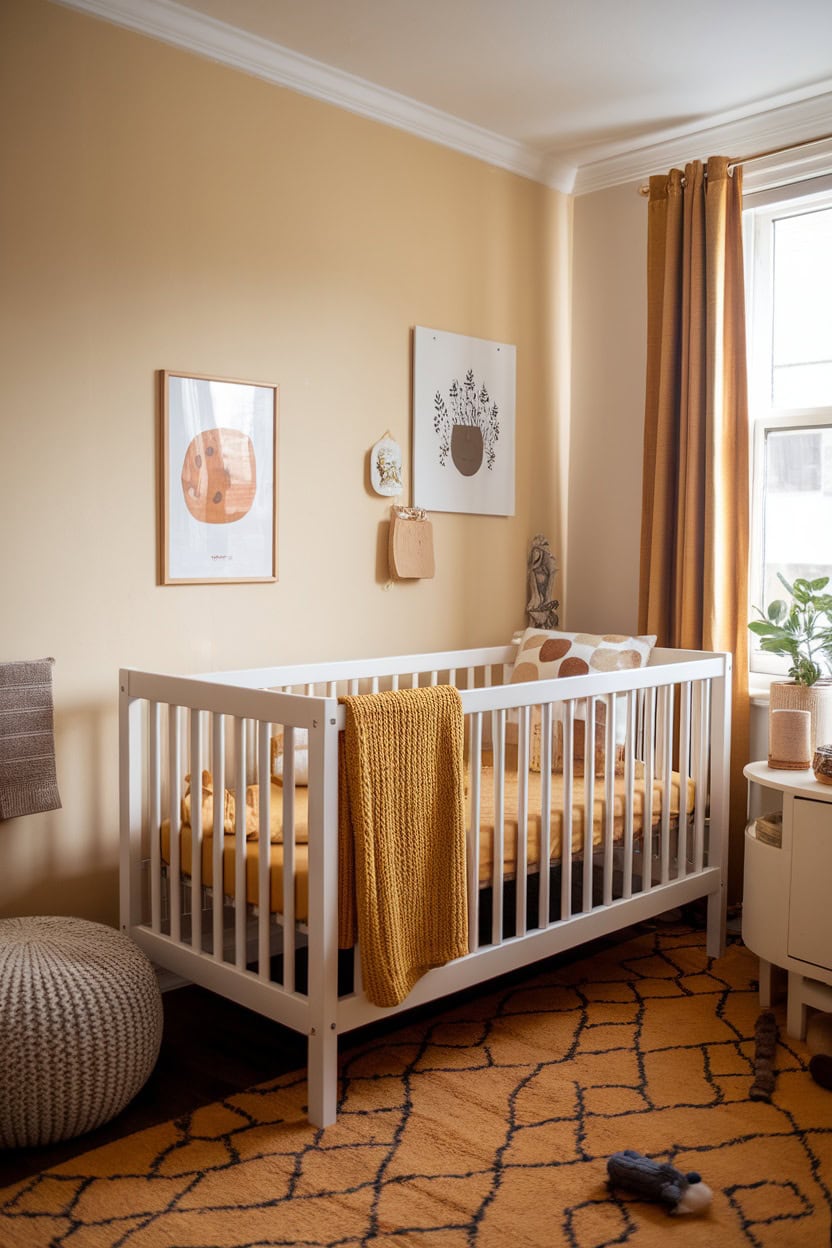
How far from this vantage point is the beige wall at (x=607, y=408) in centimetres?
344

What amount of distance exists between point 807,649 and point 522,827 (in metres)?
1.11

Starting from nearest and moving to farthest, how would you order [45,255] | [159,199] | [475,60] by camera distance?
[45,255], [159,199], [475,60]

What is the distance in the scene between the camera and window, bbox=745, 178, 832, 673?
3.08 m

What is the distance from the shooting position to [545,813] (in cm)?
235

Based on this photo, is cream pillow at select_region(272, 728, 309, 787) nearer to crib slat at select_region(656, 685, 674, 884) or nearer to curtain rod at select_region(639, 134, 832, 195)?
crib slat at select_region(656, 685, 674, 884)

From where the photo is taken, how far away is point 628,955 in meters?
2.88

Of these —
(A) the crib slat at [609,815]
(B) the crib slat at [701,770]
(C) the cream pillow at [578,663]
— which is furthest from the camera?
(C) the cream pillow at [578,663]

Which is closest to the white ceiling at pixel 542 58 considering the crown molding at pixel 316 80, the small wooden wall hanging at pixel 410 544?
the crown molding at pixel 316 80

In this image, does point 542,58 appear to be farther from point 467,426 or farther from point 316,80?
point 467,426

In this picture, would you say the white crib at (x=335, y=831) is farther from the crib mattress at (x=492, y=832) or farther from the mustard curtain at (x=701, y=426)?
the mustard curtain at (x=701, y=426)

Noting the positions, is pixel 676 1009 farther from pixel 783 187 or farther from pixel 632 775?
pixel 783 187

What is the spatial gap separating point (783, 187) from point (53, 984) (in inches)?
106

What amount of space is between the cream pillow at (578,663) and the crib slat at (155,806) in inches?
40.5

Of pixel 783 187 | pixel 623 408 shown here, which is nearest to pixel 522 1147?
pixel 623 408
